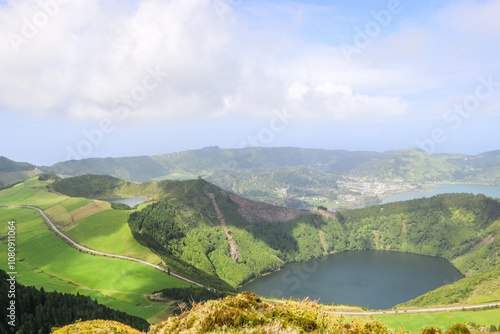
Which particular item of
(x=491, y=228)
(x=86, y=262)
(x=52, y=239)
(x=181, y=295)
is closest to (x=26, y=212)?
(x=52, y=239)

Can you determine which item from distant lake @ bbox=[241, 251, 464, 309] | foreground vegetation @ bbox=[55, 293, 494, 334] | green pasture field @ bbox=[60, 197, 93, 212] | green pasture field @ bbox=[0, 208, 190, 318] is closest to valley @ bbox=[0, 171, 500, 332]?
green pasture field @ bbox=[0, 208, 190, 318]

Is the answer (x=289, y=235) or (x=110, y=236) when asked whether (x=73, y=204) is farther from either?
(x=289, y=235)

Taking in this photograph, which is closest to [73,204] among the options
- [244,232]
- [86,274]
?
[86,274]

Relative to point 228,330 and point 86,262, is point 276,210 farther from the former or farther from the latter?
point 228,330

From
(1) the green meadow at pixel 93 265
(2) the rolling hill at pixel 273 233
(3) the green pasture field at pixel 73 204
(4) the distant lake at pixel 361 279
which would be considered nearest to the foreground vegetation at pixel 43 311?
(1) the green meadow at pixel 93 265

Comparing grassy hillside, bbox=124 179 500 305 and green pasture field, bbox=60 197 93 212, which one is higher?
green pasture field, bbox=60 197 93 212

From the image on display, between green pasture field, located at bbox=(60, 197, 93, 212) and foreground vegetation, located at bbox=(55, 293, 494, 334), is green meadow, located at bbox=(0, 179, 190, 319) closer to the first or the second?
green pasture field, located at bbox=(60, 197, 93, 212)
